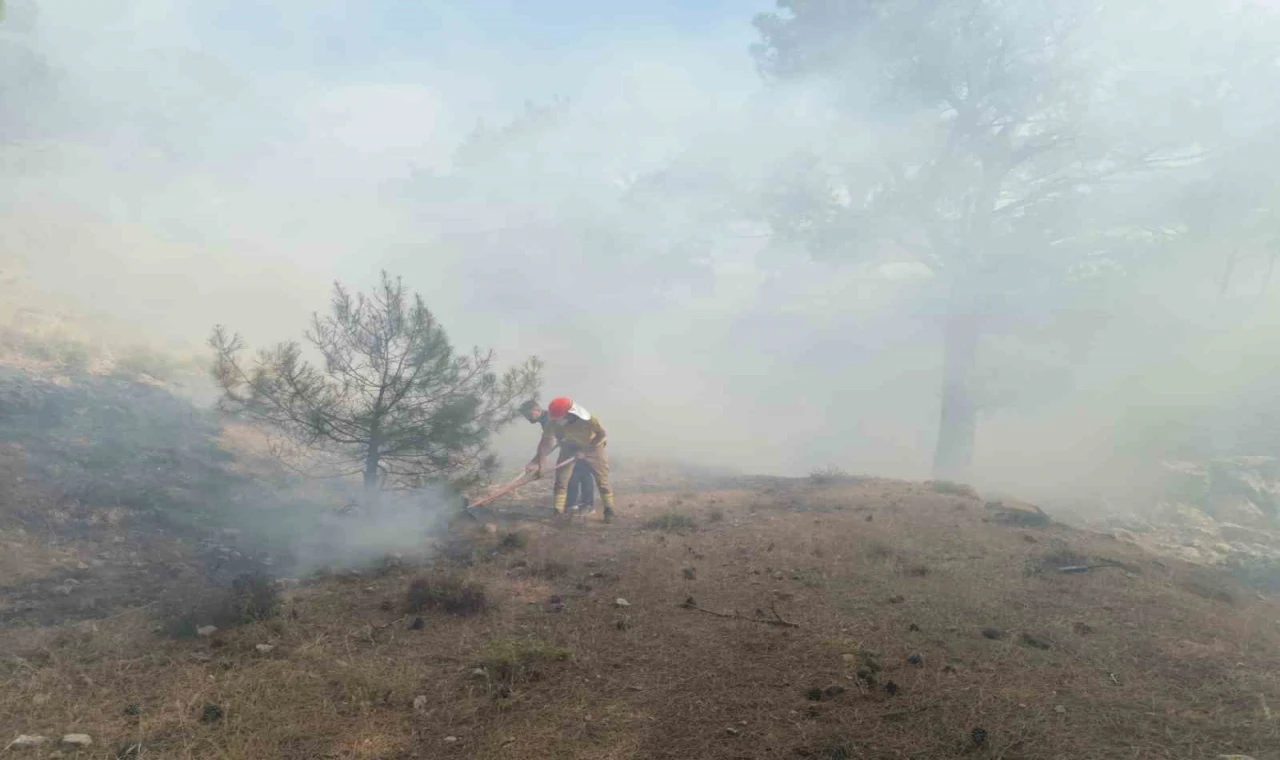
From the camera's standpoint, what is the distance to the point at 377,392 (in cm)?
784

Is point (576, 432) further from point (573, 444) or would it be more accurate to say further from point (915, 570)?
point (915, 570)

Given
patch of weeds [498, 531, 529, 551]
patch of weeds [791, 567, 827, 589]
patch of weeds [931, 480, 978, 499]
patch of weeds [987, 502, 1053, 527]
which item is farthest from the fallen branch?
patch of weeds [931, 480, 978, 499]

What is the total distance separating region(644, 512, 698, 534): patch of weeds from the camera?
8.54 m

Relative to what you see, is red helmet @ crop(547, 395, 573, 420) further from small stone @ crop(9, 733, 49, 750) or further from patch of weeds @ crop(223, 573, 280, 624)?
small stone @ crop(9, 733, 49, 750)

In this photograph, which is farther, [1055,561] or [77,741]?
[1055,561]

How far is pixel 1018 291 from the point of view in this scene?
14922 mm

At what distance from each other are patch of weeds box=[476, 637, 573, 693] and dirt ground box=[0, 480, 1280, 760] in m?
0.02

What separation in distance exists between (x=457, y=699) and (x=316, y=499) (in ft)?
20.2

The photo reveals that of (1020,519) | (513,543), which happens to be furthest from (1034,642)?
(1020,519)

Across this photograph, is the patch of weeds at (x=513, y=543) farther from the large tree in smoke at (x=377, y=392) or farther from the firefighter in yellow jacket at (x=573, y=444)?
the firefighter in yellow jacket at (x=573, y=444)

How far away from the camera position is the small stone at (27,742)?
332 centimetres

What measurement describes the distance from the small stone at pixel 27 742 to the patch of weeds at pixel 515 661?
2.06 metres

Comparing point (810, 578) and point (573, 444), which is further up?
point (573, 444)

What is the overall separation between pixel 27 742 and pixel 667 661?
3225 mm
